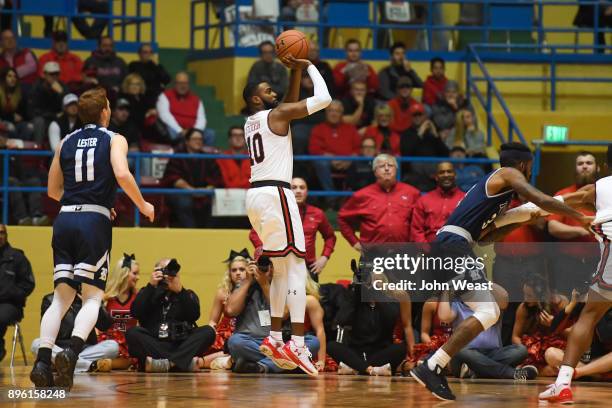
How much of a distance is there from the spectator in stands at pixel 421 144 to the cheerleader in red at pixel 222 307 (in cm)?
353

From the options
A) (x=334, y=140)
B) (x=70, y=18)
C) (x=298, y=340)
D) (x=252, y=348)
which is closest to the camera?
(x=298, y=340)

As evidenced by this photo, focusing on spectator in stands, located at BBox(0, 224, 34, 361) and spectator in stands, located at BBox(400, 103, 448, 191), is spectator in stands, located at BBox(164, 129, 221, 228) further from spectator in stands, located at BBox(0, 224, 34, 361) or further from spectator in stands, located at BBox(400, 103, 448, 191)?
spectator in stands, located at BBox(400, 103, 448, 191)

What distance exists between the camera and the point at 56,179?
1035cm

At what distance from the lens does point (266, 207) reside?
1110cm

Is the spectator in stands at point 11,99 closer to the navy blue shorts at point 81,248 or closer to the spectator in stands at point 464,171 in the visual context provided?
the spectator in stands at point 464,171

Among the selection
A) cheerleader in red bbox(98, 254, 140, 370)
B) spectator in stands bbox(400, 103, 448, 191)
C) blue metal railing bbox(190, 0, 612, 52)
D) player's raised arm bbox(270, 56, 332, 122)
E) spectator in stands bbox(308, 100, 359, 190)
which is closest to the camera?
player's raised arm bbox(270, 56, 332, 122)

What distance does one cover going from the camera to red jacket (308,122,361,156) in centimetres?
1709

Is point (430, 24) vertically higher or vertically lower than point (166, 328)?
higher

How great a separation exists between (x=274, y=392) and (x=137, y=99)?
7826 millimetres

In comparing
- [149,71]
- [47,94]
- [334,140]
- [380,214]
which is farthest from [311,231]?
[149,71]

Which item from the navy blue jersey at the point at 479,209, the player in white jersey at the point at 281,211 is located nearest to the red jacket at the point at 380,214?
the player in white jersey at the point at 281,211

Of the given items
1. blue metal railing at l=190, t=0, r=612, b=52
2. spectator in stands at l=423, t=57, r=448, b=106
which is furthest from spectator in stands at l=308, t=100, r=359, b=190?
blue metal railing at l=190, t=0, r=612, b=52

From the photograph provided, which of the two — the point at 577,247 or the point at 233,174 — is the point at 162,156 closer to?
the point at 233,174

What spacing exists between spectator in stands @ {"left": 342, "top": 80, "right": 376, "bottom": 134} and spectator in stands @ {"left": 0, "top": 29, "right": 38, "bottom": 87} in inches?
169
